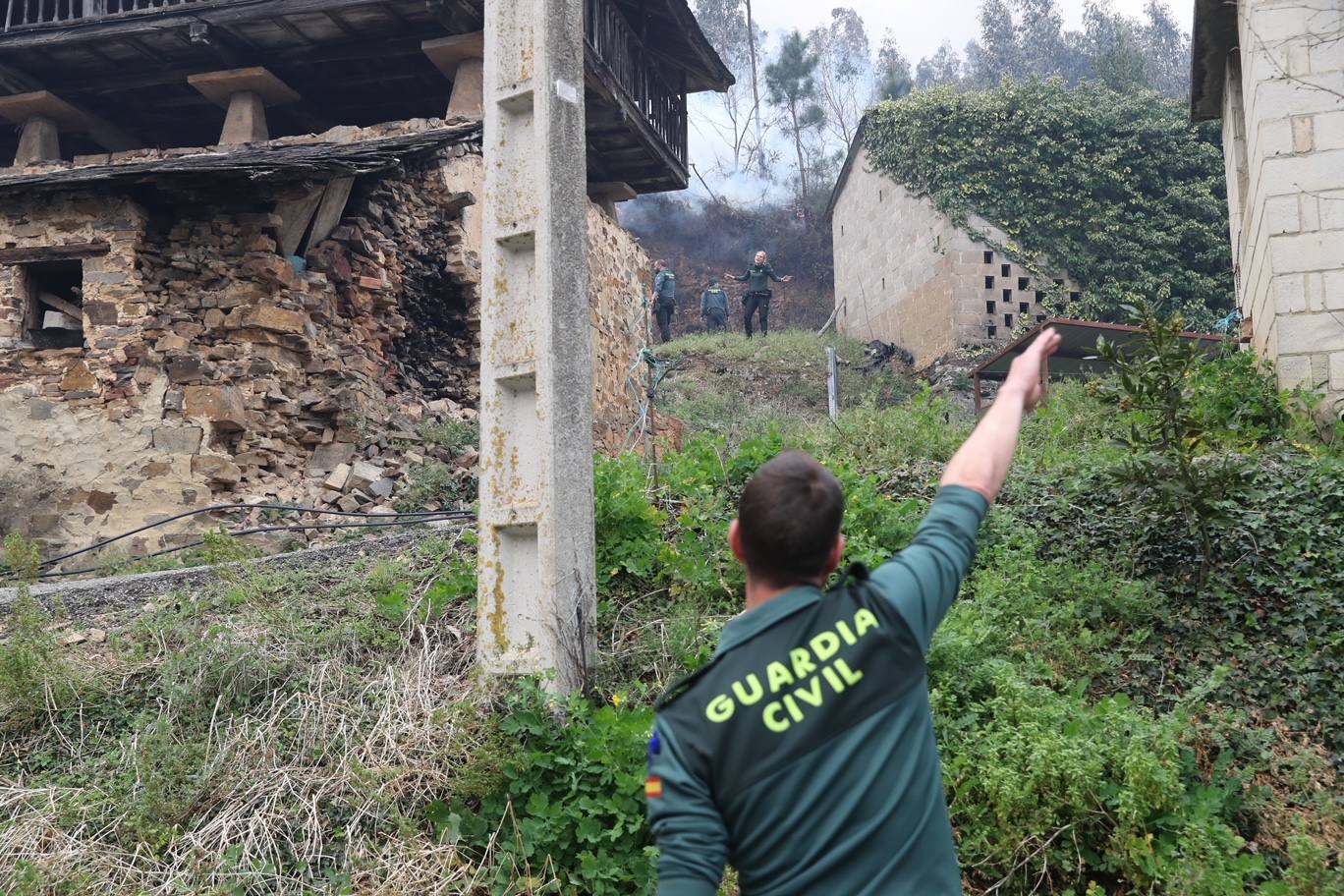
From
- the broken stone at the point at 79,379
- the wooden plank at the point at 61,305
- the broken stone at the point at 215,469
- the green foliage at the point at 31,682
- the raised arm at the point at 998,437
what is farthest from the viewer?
the wooden plank at the point at 61,305

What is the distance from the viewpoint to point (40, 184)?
955cm

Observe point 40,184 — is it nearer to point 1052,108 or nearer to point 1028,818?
point 1028,818

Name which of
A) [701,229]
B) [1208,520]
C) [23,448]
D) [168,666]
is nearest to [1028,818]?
[1208,520]

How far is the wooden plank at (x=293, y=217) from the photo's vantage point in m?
9.85

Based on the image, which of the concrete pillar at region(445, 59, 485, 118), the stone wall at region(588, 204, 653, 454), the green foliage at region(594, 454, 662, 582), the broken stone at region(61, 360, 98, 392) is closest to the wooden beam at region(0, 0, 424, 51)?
the concrete pillar at region(445, 59, 485, 118)

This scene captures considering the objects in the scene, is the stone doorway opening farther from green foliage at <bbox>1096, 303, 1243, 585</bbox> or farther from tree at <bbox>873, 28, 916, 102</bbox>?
tree at <bbox>873, 28, 916, 102</bbox>

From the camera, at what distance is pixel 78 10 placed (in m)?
12.8

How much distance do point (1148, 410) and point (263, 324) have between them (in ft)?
22.9

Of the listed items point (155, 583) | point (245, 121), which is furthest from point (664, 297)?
point (155, 583)

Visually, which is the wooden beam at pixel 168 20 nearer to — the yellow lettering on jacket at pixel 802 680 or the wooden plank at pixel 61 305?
the wooden plank at pixel 61 305

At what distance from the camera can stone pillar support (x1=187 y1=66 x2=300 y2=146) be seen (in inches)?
469

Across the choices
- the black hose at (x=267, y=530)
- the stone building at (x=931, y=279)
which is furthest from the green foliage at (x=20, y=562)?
the stone building at (x=931, y=279)

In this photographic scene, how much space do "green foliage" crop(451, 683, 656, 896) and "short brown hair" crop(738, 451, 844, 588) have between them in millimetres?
2291

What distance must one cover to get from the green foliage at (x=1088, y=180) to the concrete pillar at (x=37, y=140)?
13.9 m
